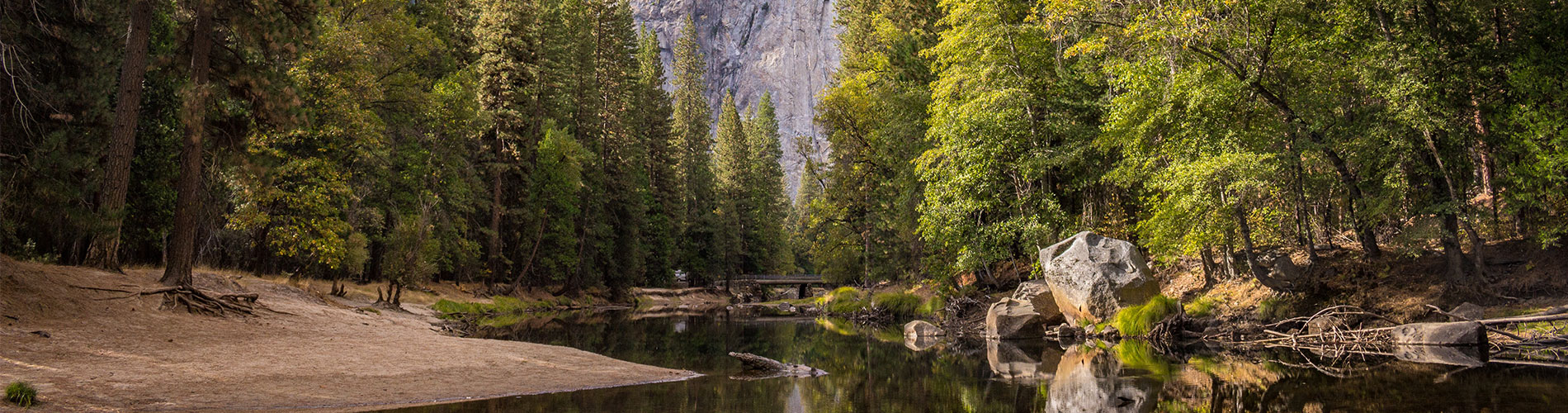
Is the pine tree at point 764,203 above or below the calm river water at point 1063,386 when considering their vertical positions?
above

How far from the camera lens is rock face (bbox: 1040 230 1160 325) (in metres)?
19.1

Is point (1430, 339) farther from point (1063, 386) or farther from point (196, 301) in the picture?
point (196, 301)

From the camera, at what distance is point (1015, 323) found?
20.0 m

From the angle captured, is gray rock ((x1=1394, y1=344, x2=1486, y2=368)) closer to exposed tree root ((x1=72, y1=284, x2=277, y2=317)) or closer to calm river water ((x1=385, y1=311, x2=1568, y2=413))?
calm river water ((x1=385, y1=311, x2=1568, y2=413))

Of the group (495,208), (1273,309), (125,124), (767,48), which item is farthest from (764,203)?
(767,48)

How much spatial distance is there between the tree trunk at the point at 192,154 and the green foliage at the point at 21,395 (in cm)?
872

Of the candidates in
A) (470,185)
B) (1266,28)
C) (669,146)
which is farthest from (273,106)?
(669,146)

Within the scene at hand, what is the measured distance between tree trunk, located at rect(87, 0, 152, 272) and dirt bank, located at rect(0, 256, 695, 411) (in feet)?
3.86

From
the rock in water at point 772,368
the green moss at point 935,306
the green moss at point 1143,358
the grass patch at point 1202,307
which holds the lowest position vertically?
the rock in water at point 772,368

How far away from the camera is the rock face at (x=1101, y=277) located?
62.7 ft

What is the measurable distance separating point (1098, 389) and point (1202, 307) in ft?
34.9

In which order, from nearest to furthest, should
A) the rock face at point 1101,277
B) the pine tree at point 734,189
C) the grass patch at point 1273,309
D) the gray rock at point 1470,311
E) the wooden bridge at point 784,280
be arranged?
the gray rock at point 1470,311
the grass patch at point 1273,309
the rock face at point 1101,277
the pine tree at point 734,189
the wooden bridge at point 784,280

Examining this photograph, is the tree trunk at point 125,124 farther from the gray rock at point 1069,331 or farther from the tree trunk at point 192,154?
the gray rock at point 1069,331

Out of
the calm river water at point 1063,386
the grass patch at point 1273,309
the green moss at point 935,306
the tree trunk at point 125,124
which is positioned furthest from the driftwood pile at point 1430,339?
the tree trunk at point 125,124
